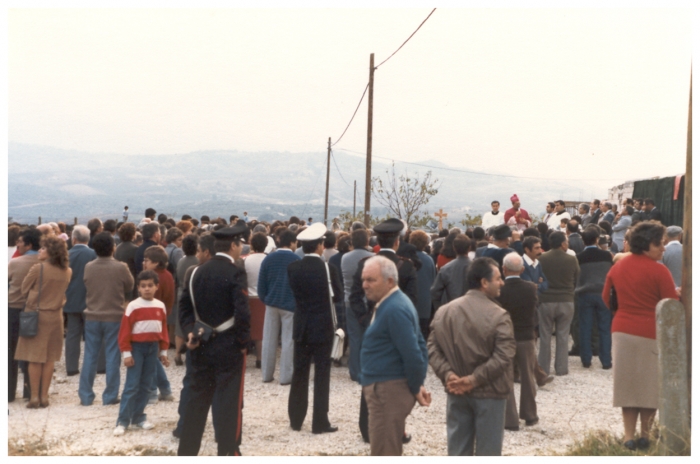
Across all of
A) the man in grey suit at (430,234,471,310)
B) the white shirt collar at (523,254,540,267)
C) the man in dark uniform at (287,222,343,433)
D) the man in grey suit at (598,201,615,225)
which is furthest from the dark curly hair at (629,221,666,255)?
the man in grey suit at (598,201,615,225)

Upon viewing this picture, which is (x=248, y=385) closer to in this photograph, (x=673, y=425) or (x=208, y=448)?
(x=208, y=448)

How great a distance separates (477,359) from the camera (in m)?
4.62

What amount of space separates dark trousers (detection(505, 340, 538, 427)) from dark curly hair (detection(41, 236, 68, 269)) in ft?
16.5

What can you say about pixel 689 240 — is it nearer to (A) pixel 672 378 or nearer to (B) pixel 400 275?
(A) pixel 672 378

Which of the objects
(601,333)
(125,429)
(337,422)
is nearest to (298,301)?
(337,422)

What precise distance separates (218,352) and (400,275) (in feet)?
6.97

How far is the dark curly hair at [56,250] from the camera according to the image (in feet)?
24.3

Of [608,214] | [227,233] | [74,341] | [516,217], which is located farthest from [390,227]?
[608,214]

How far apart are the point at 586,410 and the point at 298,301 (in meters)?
3.66

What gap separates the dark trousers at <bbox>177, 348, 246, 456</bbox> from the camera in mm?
5539

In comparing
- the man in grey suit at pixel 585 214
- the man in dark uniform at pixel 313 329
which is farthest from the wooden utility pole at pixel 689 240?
the man in grey suit at pixel 585 214

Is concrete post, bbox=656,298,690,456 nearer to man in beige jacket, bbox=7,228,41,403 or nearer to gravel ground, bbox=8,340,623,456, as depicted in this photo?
gravel ground, bbox=8,340,623,456
